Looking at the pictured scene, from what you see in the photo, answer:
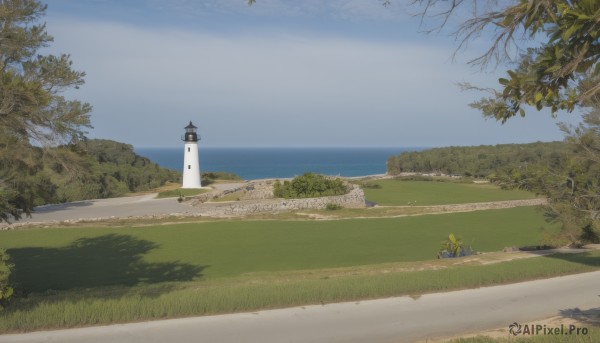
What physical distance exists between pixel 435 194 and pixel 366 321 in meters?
30.7

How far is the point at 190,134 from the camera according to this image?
4072 centimetres

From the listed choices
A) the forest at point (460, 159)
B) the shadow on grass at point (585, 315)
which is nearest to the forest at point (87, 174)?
the shadow on grass at point (585, 315)

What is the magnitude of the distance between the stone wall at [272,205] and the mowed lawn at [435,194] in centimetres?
394

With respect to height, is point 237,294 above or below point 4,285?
below

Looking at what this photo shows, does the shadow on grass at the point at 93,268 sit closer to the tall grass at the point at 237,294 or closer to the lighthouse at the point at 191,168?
the tall grass at the point at 237,294

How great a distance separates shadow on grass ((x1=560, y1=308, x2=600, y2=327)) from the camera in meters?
7.38

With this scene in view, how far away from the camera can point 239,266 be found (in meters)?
14.0

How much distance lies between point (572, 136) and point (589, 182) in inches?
79.0

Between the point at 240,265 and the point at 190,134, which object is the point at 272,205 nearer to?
the point at 240,265

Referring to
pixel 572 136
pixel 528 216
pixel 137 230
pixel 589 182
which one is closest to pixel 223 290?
pixel 572 136

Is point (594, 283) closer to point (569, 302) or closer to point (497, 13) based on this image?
point (569, 302)

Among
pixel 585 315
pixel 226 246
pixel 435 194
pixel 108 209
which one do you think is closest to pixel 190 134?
pixel 108 209

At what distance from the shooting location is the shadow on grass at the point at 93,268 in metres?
11.5

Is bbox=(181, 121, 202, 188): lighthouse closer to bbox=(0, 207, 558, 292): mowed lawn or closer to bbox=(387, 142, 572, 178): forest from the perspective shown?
bbox=(0, 207, 558, 292): mowed lawn
